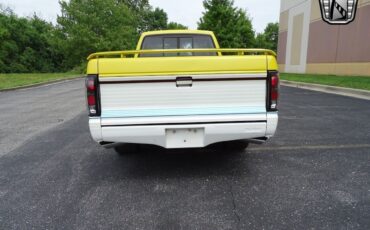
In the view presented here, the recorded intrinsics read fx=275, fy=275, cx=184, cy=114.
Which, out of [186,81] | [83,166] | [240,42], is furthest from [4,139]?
[240,42]

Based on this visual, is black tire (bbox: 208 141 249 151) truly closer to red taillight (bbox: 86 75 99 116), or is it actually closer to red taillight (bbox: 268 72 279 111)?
red taillight (bbox: 268 72 279 111)

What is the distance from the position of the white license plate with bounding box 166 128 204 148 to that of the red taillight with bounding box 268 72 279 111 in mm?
823

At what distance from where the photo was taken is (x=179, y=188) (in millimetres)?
3188

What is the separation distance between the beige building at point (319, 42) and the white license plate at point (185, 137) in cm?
1747

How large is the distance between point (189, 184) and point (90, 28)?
1300 inches

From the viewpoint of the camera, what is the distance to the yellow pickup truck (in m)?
2.91

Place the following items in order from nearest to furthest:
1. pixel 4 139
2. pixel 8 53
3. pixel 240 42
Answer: pixel 4 139
pixel 240 42
pixel 8 53

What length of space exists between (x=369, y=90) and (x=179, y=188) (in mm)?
9804

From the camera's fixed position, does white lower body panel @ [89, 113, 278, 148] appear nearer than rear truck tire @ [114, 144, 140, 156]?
Yes

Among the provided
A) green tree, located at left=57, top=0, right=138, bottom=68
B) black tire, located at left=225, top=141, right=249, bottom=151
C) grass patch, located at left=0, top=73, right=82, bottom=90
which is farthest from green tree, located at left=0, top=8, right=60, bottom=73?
black tire, located at left=225, top=141, right=249, bottom=151

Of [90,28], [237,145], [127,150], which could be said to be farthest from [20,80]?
[237,145]

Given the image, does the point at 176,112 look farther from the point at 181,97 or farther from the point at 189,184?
the point at 189,184

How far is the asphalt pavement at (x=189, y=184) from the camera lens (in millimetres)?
2572

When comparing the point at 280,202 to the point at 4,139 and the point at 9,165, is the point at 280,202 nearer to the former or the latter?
the point at 9,165
